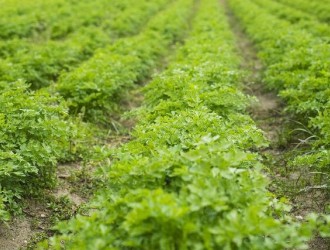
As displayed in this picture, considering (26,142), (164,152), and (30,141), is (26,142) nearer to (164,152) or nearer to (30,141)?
(30,141)

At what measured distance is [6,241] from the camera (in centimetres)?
419

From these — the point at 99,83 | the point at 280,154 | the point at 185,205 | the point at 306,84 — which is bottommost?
the point at 280,154

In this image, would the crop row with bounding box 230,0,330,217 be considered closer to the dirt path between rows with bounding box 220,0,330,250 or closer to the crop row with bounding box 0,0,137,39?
the dirt path between rows with bounding box 220,0,330,250

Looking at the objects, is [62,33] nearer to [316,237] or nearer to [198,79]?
[198,79]

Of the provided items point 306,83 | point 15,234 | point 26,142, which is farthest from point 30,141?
point 306,83

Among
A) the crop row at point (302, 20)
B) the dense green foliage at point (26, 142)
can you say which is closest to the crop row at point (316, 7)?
the crop row at point (302, 20)

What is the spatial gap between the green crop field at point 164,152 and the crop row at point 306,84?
1.0 inches

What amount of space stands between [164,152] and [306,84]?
366cm

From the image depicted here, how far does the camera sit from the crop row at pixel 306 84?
486 cm

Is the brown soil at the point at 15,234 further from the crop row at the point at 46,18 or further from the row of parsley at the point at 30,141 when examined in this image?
the crop row at the point at 46,18

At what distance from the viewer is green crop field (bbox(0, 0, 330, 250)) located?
9.26 ft

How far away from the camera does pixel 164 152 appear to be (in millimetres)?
3391

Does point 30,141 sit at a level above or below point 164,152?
below

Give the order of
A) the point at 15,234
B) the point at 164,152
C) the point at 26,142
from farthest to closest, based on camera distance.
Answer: the point at 26,142
the point at 15,234
the point at 164,152
